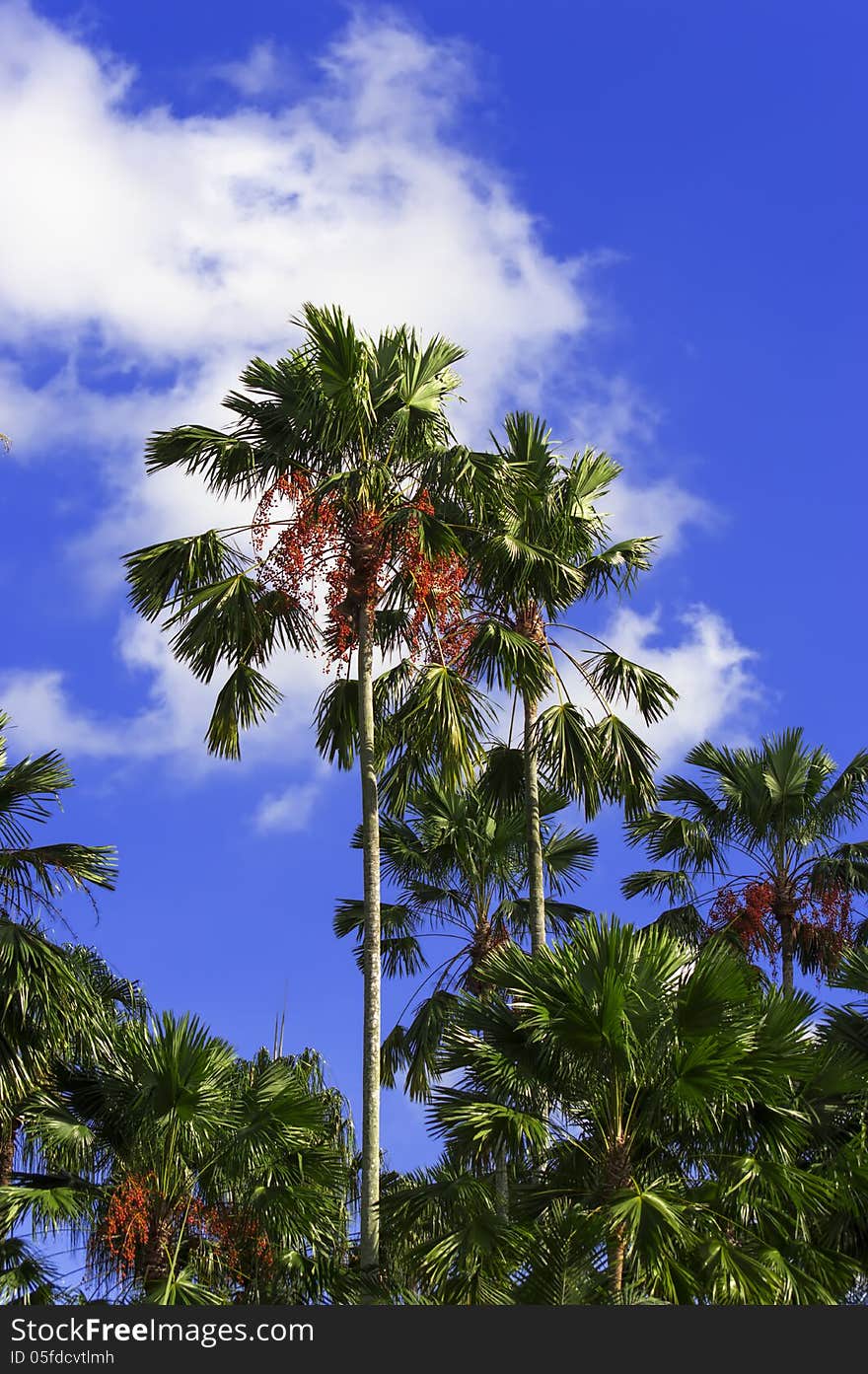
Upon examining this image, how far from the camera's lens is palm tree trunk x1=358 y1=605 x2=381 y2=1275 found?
545 inches

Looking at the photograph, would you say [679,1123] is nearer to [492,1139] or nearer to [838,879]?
[492,1139]

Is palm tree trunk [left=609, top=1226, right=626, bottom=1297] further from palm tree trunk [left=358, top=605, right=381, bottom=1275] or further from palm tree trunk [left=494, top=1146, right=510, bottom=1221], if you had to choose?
palm tree trunk [left=358, top=605, right=381, bottom=1275]

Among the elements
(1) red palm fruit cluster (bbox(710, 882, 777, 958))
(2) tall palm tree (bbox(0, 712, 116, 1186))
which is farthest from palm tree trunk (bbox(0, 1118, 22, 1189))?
(1) red palm fruit cluster (bbox(710, 882, 777, 958))

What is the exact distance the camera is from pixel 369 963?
1489 centimetres

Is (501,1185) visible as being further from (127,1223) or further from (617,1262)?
(617,1262)

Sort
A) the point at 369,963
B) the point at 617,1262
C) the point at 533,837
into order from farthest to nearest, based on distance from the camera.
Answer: the point at 533,837 → the point at 369,963 → the point at 617,1262

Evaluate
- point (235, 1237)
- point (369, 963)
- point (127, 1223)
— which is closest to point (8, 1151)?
point (127, 1223)

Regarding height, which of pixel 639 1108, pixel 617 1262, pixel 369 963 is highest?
pixel 369 963

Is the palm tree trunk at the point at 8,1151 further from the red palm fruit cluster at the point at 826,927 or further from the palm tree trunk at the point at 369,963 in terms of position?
the red palm fruit cluster at the point at 826,927

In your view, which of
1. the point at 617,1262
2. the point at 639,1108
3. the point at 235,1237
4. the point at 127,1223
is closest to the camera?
the point at 617,1262

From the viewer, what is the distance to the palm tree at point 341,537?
15477 millimetres

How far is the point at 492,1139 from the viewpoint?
40.7 ft

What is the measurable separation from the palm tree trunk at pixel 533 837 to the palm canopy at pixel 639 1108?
4.71 meters

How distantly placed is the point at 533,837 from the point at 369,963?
170 inches
